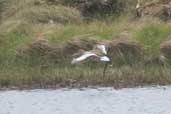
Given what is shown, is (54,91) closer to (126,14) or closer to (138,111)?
(138,111)

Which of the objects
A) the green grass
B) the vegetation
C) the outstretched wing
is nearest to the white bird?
the outstretched wing

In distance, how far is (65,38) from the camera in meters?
13.7

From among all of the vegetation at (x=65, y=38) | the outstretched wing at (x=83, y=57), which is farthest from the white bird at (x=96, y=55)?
the vegetation at (x=65, y=38)

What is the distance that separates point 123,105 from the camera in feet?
36.6

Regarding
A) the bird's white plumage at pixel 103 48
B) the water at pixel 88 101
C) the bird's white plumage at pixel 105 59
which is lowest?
the water at pixel 88 101

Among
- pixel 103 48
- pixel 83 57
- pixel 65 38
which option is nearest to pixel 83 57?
pixel 83 57

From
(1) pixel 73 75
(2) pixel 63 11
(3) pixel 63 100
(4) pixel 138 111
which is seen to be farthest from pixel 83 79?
(2) pixel 63 11

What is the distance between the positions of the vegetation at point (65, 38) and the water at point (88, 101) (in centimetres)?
38

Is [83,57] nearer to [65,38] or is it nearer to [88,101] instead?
[65,38]

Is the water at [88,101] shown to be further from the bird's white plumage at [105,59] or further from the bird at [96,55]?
the bird at [96,55]

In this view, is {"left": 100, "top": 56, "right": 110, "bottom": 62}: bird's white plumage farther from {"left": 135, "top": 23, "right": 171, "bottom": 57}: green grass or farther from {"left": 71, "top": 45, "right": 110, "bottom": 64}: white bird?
{"left": 135, "top": 23, "right": 171, "bottom": 57}: green grass

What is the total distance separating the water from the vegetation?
0.38m

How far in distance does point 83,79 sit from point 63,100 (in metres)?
0.98

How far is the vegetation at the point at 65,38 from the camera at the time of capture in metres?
12.4
